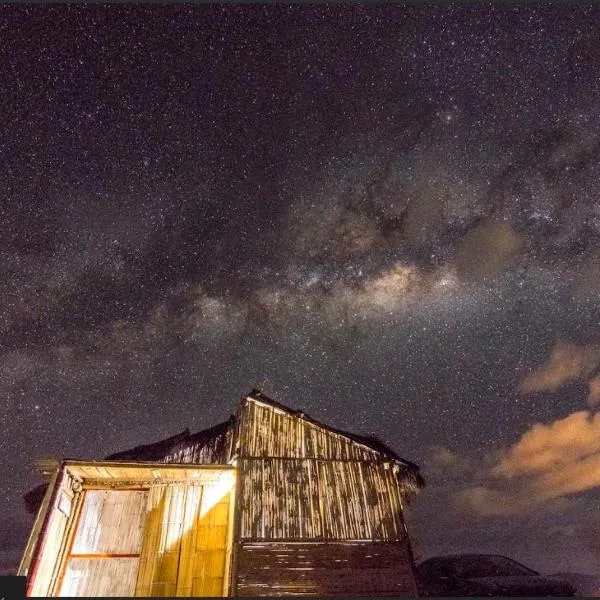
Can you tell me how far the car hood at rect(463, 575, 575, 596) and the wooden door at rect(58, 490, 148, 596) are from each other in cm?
1285

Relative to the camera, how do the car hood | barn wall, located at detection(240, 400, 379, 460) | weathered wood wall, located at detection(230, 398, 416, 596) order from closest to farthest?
weathered wood wall, located at detection(230, 398, 416, 596) → barn wall, located at detection(240, 400, 379, 460) → the car hood

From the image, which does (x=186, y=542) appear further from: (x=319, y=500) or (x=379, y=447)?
(x=379, y=447)

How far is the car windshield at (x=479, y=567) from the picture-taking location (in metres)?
16.6

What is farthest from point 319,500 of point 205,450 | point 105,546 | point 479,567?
point 479,567

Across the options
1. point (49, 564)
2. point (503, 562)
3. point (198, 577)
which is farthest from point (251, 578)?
point (503, 562)

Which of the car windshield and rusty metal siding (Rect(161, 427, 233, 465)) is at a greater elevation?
rusty metal siding (Rect(161, 427, 233, 465))

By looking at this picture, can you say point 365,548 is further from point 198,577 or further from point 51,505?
point 51,505

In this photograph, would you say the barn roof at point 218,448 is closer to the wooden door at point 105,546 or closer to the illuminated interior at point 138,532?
the illuminated interior at point 138,532

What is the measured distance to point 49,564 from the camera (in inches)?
373

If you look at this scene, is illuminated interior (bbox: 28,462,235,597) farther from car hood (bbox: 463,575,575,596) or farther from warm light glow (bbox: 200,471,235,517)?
car hood (bbox: 463,575,575,596)

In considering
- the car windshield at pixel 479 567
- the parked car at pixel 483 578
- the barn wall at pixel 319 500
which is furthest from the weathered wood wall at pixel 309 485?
the car windshield at pixel 479 567

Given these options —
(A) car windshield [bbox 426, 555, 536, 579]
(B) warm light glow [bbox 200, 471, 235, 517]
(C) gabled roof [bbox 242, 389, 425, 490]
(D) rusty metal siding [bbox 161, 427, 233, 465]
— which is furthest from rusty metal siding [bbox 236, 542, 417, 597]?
(A) car windshield [bbox 426, 555, 536, 579]

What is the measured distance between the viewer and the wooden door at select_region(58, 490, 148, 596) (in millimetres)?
9945

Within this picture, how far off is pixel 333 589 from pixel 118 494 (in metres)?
6.36
